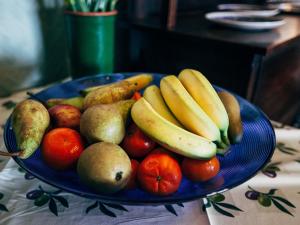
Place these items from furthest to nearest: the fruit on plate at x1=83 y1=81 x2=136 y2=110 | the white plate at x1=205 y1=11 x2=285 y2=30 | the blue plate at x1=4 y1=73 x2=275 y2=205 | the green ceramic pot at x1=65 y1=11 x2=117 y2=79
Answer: the white plate at x1=205 y1=11 x2=285 y2=30 → the green ceramic pot at x1=65 y1=11 x2=117 y2=79 → the fruit on plate at x1=83 y1=81 x2=136 y2=110 → the blue plate at x1=4 y1=73 x2=275 y2=205

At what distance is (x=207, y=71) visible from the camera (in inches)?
27.5

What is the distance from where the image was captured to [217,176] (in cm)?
32

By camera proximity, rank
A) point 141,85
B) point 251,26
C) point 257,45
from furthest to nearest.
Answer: point 251,26, point 257,45, point 141,85

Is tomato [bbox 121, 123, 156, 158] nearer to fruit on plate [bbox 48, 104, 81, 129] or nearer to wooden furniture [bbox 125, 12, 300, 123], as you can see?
fruit on plate [bbox 48, 104, 81, 129]

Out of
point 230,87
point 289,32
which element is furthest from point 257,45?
point 289,32

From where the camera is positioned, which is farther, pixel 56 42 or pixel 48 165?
pixel 56 42

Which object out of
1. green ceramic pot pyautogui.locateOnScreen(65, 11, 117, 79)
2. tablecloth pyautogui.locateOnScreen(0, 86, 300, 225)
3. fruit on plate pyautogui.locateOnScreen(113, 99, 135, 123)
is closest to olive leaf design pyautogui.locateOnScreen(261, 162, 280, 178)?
tablecloth pyautogui.locateOnScreen(0, 86, 300, 225)

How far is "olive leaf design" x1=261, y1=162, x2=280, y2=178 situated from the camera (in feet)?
1.35

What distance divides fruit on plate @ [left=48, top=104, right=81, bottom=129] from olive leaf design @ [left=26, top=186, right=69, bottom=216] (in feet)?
0.29

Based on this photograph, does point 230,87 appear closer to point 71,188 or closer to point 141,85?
point 141,85

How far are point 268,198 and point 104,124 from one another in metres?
0.23

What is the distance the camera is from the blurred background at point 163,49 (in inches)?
24.8

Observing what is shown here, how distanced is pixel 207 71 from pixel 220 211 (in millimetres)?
424

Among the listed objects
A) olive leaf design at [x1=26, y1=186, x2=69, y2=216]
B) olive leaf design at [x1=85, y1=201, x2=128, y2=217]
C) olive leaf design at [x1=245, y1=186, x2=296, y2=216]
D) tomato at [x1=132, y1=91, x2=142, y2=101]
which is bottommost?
olive leaf design at [x1=26, y1=186, x2=69, y2=216]
